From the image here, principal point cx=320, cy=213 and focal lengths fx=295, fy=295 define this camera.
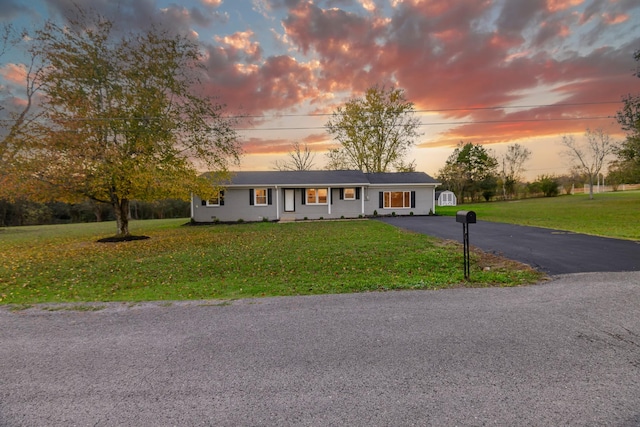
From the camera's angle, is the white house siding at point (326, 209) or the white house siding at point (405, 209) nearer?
the white house siding at point (326, 209)

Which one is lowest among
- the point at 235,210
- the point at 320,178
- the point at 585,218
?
the point at 585,218

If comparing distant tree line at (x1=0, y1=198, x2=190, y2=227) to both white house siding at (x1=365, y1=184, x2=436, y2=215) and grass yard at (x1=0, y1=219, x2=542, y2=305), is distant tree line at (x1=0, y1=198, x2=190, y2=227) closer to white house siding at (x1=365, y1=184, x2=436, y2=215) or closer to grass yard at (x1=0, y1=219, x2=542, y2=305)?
white house siding at (x1=365, y1=184, x2=436, y2=215)

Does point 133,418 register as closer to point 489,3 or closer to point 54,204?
point 489,3

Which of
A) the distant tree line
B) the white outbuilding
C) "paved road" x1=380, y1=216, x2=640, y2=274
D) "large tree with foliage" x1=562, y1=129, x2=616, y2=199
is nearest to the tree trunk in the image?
"paved road" x1=380, y1=216, x2=640, y2=274

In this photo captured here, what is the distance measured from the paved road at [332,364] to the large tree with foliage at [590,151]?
4917 centimetres

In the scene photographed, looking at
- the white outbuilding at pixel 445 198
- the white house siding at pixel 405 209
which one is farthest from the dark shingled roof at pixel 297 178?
the white outbuilding at pixel 445 198

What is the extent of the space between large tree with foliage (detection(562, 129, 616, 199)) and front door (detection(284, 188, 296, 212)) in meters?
41.3

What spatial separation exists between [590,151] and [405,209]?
117 ft

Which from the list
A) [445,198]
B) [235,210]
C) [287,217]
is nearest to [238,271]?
[287,217]

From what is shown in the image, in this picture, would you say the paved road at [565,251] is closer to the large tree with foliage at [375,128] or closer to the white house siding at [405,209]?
the white house siding at [405,209]

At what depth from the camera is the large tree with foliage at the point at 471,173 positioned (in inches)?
1901

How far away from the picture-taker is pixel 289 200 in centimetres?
2255

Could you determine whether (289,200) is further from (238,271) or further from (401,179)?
(238,271)

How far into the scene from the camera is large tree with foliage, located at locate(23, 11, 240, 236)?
36.5ft
